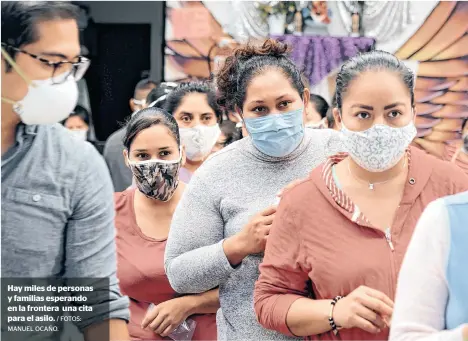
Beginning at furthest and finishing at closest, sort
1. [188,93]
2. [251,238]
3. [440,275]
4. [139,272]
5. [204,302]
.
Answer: [188,93] → [139,272] → [204,302] → [251,238] → [440,275]

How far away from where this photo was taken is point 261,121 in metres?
1.51

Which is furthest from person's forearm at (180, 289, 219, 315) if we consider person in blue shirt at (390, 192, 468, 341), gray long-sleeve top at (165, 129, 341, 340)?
person in blue shirt at (390, 192, 468, 341)

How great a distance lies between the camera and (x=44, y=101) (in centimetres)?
185

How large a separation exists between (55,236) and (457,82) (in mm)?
1227

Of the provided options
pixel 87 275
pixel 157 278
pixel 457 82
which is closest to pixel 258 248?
pixel 157 278

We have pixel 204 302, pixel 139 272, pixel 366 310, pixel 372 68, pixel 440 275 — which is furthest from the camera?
pixel 139 272

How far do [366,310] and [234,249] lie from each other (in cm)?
38

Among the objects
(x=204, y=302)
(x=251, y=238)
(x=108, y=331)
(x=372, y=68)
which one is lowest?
(x=108, y=331)

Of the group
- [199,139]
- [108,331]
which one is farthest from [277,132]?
[108,331]

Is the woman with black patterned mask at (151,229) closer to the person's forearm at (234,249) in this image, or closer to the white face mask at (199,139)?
the white face mask at (199,139)

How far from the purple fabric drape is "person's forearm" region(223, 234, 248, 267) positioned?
0.56m

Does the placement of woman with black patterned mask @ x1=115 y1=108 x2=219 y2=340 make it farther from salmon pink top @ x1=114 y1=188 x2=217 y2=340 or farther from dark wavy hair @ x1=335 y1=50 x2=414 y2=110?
dark wavy hair @ x1=335 y1=50 x2=414 y2=110

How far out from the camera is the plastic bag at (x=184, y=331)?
186 centimetres

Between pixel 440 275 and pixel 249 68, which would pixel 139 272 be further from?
pixel 440 275
